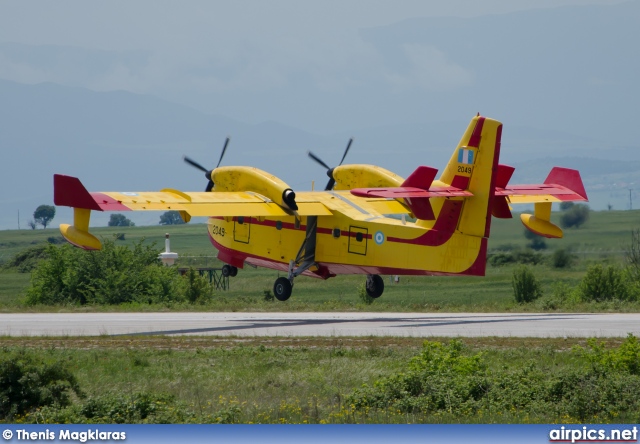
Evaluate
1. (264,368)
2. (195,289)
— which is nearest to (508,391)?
(264,368)

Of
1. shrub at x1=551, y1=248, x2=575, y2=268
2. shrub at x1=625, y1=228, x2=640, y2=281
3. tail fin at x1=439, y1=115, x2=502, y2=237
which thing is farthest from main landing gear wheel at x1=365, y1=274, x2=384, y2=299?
shrub at x1=551, y1=248, x2=575, y2=268

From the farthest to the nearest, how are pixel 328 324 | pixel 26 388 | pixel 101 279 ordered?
pixel 101 279
pixel 328 324
pixel 26 388

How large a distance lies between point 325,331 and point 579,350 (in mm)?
11313

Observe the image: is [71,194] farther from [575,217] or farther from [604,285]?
[575,217]

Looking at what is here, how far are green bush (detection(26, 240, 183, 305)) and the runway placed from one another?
26.7ft

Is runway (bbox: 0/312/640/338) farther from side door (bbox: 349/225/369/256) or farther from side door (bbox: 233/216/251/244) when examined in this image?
side door (bbox: 233/216/251/244)

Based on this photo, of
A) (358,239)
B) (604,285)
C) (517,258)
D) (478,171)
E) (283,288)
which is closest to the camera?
(478,171)

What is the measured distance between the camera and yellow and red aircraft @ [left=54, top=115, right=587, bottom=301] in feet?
Result: 107

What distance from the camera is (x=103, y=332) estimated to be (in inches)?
1257

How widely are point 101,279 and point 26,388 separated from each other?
31.9 metres

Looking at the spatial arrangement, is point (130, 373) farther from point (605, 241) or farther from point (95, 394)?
point (605, 241)

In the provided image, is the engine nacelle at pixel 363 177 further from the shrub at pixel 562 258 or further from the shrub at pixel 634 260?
the shrub at pixel 562 258

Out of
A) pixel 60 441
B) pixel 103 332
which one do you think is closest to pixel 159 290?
pixel 103 332

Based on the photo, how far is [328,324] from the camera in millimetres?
34156
